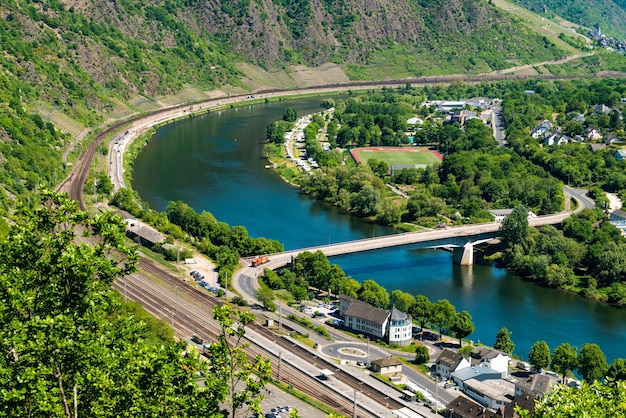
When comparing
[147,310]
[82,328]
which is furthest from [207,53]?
[82,328]

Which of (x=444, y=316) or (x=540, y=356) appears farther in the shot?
(x=444, y=316)

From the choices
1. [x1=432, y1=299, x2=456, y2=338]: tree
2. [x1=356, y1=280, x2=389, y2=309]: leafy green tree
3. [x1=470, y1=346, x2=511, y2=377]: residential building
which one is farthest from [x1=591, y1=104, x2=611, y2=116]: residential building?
[x1=470, y1=346, x2=511, y2=377]: residential building

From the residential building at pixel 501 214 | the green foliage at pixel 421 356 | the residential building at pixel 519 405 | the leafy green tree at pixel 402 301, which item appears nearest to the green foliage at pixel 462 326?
the green foliage at pixel 421 356

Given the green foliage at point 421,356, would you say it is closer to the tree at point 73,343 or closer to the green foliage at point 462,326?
the green foliage at point 462,326

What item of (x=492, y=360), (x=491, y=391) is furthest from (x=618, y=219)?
(x=491, y=391)

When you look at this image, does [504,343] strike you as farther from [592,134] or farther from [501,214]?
[592,134]
